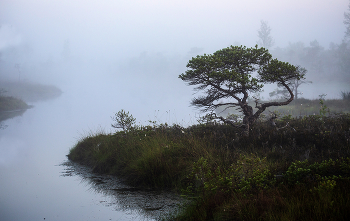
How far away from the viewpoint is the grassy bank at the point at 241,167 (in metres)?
3.54

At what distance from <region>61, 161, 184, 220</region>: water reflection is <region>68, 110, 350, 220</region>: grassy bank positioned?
37 centimetres

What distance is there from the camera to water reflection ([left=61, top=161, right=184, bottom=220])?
5.07 m

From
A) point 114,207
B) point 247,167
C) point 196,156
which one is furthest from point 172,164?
point 247,167

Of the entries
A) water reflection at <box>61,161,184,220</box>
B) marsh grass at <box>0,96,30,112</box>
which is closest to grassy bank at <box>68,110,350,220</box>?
water reflection at <box>61,161,184,220</box>

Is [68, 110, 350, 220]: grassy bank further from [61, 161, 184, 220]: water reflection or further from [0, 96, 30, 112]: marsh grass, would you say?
[0, 96, 30, 112]: marsh grass

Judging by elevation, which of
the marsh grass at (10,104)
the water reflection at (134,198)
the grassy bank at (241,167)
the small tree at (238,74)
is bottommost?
the water reflection at (134,198)

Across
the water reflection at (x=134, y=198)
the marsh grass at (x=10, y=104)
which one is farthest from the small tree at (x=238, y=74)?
the marsh grass at (x=10, y=104)

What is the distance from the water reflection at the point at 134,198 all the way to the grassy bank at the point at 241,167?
1.22ft

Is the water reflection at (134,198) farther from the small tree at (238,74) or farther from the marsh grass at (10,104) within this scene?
the marsh grass at (10,104)

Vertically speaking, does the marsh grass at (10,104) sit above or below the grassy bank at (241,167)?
above

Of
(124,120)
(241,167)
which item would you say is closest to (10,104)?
(124,120)

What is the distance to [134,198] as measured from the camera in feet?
19.5

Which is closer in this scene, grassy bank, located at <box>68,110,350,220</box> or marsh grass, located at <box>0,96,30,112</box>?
grassy bank, located at <box>68,110,350,220</box>

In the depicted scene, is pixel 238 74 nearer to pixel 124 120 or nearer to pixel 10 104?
pixel 124 120
